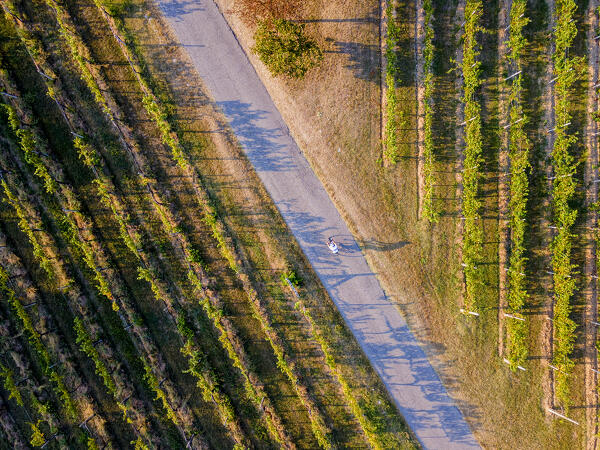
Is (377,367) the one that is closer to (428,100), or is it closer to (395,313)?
(395,313)

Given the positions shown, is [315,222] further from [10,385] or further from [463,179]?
[10,385]

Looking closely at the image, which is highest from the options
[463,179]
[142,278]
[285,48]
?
[285,48]

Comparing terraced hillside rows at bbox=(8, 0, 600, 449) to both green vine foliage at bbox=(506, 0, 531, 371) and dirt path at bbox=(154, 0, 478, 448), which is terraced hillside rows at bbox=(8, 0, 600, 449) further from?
dirt path at bbox=(154, 0, 478, 448)

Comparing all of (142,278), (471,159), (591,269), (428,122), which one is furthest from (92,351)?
(591,269)

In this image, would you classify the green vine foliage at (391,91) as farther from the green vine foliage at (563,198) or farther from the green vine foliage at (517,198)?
the green vine foliage at (563,198)

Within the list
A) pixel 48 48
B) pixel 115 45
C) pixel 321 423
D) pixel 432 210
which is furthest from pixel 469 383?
pixel 48 48

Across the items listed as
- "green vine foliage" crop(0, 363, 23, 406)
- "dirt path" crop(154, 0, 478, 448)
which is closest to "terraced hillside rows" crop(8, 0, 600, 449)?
"green vine foliage" crop(0, 363, 23, 406)
